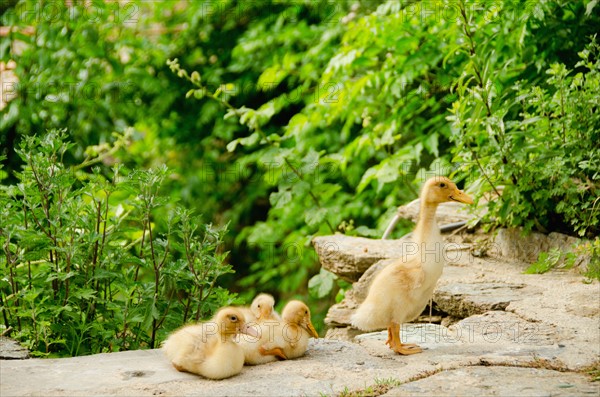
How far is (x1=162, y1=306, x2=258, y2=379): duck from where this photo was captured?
4.17m

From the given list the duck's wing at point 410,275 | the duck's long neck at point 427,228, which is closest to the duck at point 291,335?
the duck's wing at point 410,275

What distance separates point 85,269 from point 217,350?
136 cm

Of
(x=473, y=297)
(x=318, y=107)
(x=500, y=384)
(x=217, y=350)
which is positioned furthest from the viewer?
(x=318, y=107)

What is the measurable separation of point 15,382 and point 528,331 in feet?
8.94

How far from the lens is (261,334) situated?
4555 mm

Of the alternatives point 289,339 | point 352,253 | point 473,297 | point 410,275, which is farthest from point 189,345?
point 352,253

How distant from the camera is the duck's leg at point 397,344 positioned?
4.57m

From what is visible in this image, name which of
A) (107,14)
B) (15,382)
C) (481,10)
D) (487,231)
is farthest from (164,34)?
(15,382)

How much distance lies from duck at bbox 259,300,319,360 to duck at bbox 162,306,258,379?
272 millimetres

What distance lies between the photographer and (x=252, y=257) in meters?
10.9

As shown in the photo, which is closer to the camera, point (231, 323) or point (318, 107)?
point (231, 323)

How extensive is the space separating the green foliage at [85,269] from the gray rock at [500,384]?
1.65 metres

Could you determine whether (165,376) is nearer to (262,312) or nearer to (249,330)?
(249,330)

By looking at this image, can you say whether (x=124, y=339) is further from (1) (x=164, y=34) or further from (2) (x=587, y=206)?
(1) (x=164, y=34)
